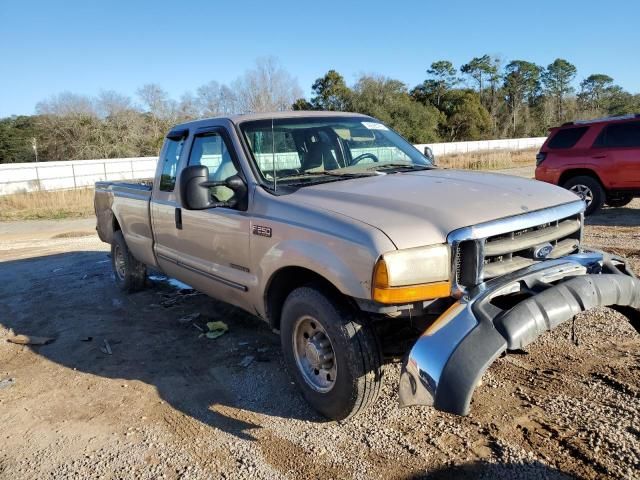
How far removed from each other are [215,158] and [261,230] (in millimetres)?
1103

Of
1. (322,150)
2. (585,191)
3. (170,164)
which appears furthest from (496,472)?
(585,191)

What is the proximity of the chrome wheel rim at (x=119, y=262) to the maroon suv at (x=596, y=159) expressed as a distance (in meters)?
8.06

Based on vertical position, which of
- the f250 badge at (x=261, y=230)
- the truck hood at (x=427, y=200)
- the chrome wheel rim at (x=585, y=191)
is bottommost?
the chrome wheel rim at (x=585, y=191)

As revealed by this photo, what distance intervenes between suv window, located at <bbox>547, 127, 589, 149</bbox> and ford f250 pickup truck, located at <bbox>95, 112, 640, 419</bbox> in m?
7.24

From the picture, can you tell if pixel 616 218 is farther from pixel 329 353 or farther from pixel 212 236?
pixel 329 353

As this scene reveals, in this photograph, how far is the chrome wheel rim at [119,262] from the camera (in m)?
6.69

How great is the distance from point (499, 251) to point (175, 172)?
324 cm

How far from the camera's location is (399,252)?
108 inches

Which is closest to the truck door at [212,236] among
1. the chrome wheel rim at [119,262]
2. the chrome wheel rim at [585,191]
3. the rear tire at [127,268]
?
the rear tire at [127,268]

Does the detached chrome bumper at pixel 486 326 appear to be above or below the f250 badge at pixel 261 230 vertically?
below

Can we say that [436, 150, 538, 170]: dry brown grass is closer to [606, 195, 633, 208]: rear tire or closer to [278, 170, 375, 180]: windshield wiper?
[606, 195, 633, 208]: rear tire

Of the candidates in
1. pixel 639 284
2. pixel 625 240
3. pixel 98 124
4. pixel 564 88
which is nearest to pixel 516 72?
pixel 564 88

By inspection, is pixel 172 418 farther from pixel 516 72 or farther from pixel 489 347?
pixel 516 72

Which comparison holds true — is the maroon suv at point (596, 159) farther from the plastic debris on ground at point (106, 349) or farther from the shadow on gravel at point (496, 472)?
the plastic debris on ground at point (106, 349)
